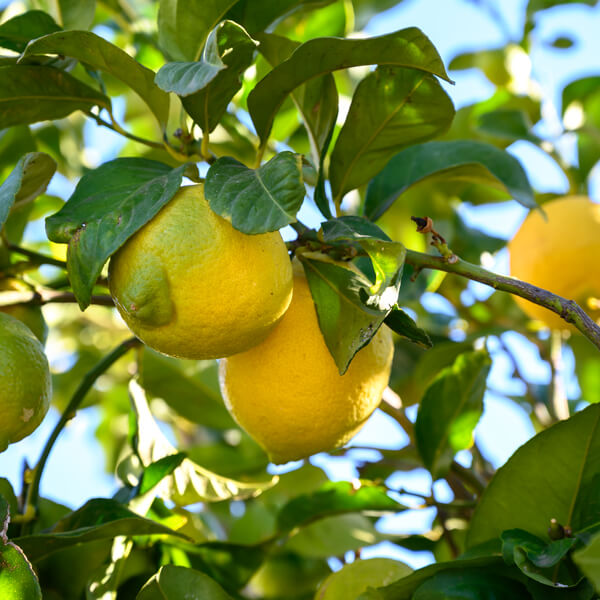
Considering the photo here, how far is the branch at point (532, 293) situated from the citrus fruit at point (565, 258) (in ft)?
1.82

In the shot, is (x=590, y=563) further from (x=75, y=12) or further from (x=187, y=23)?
(x=75, y=12)

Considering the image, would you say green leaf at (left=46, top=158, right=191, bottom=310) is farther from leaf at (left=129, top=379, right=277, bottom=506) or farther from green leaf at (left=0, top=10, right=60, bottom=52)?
leaf at (left=129, top=379, right=277, bottom=506)

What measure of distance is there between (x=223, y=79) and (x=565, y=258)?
2.58 ft

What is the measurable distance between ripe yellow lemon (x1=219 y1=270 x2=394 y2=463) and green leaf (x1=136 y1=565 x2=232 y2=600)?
0.19 m

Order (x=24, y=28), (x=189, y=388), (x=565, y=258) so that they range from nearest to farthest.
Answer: (x=24, y=28)
(x=565, y=258)
(x=189, y=388)

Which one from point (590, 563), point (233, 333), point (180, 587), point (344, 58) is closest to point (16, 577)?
point (180, 587)

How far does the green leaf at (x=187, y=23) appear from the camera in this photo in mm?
948

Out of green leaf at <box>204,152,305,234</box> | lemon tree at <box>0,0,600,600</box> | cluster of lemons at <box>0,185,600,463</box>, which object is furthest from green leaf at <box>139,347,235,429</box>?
green leaf at <box>204,152,305,234</box>

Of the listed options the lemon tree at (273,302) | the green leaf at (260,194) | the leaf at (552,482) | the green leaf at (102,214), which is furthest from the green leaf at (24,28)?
the leaf at (552,482)

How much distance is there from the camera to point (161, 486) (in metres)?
1.08

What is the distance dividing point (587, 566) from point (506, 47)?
171 centimetres

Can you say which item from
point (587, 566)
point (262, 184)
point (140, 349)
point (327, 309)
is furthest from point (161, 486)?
point (587, 566)

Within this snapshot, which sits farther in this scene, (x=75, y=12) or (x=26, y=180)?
(x=75, y=12)

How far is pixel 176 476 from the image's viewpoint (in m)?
1.11
